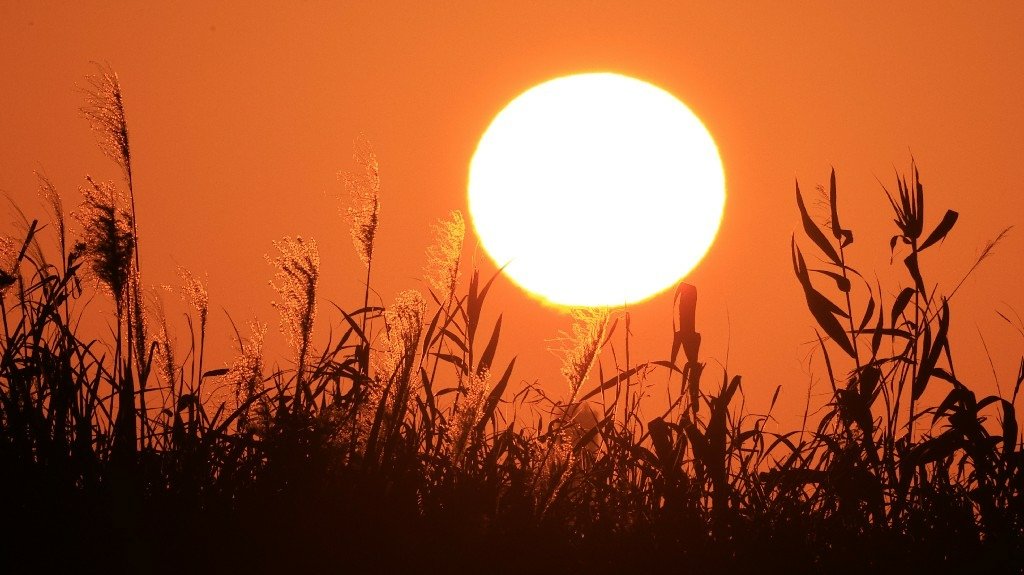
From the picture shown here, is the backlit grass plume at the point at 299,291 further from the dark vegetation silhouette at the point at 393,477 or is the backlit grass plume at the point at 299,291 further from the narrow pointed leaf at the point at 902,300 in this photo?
the narrow pointed leaf at the point at 902,300

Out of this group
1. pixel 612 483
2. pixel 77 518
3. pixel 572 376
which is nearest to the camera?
pixel 77 518

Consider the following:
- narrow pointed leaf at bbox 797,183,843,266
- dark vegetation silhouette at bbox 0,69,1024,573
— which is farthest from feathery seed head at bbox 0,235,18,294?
narrow pointed leaf at bbox 797,183,843,266

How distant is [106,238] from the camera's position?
7.83 feet

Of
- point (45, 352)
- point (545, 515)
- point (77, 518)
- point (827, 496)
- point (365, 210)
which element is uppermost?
point (365, 210)

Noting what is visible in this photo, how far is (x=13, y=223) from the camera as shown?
110 inches

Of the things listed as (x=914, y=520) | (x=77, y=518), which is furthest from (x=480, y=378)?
(x=914, y=520)

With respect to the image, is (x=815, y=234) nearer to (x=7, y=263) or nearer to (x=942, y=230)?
(x=942, y=230)

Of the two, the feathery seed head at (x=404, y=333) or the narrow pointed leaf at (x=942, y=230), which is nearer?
the feathery seed head at (x=404, y=333)

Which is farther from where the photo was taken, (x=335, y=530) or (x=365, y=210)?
(x=365, y=210)

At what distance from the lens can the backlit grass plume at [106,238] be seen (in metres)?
2.37

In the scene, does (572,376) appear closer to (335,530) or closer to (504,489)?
(504,489)

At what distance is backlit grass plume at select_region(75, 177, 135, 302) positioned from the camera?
2.37 meters

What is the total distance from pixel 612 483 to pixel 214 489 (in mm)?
1019

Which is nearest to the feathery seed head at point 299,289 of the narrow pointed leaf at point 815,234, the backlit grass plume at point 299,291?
the backlit grass plume at point 299,291
